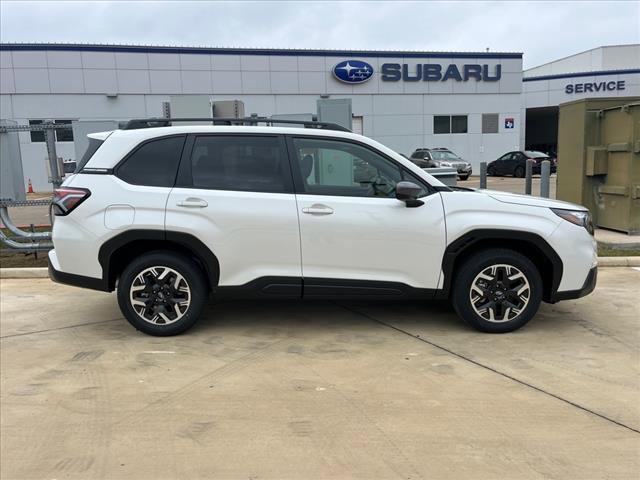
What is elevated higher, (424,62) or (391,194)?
(424,62)

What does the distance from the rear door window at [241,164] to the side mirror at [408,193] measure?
0.96 metres

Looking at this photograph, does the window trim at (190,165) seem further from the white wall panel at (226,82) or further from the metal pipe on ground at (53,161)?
the white wall panel at (226,82)

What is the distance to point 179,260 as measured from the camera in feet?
15.5

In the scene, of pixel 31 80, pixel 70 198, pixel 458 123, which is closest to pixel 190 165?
pixel 70 198

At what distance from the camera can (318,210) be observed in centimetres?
462

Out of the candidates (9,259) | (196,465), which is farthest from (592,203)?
(9,259)

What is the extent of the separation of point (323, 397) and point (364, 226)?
157 cm

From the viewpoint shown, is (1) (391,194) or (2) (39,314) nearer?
(1) (391,194)

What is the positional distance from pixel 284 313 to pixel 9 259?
545 centimetres

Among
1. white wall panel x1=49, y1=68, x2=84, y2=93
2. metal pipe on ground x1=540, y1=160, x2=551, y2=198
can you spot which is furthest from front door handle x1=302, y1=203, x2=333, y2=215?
white wall panel x1=49, y1=68, x2=84, y2=93

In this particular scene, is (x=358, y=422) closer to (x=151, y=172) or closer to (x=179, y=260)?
(x=179, y=260)

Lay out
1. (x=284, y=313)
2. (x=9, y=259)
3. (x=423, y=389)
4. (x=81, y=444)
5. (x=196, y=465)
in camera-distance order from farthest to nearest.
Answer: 1. (x=9, y=259)
2. (x=284, y=313)
3. (x=423, y=389)
4. (x=81, y=444)
5. (x=196, y=465)

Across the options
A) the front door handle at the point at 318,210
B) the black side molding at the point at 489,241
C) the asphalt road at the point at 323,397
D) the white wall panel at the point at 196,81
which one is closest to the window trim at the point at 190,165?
the front door handle at the point at 318,210

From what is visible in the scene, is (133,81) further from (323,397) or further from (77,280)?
(323,397)
